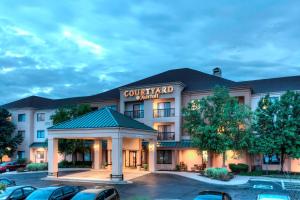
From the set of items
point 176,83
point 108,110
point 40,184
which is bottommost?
point 40,184

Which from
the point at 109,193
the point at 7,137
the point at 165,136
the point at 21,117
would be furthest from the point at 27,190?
the point at 21,117

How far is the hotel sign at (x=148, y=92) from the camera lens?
42.9 meters

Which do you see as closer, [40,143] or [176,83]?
[176,83]

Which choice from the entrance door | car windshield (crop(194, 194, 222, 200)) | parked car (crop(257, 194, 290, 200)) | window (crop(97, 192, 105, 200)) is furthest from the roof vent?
parked car (crop(257, 194, 290, 200))

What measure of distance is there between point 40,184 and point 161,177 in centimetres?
1127

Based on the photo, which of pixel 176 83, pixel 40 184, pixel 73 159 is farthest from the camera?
pixel 73 159

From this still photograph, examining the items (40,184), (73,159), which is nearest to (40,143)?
(73,159)

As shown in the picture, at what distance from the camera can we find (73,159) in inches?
1919

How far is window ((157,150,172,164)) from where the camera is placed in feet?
141

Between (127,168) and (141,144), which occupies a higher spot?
(141,144)

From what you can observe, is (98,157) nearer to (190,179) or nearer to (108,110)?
(108,110)

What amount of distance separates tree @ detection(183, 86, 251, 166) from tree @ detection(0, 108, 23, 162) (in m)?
31.1

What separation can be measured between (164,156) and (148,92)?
26.4 ft

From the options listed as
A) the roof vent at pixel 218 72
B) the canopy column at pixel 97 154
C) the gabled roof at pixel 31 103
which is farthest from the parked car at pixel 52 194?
the gabled roof at pixel 31 103
